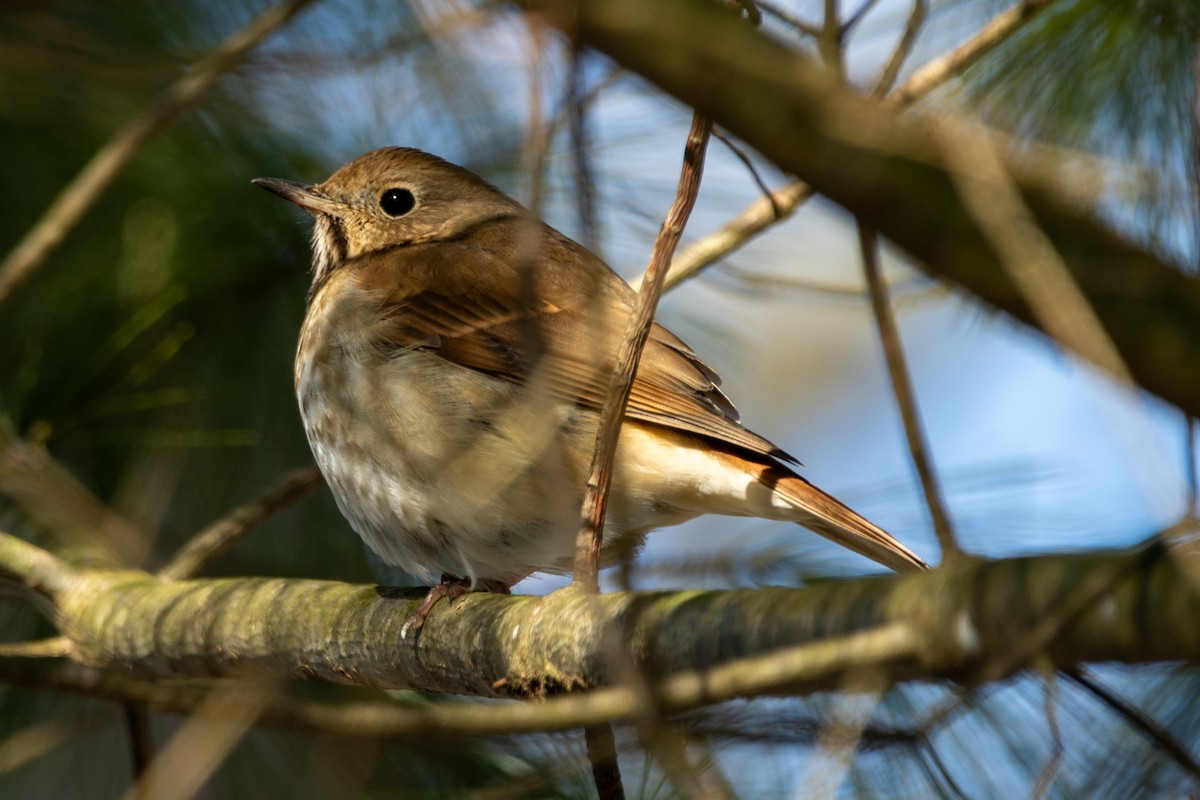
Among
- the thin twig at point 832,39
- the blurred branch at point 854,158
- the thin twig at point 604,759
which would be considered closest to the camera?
the blurred branch at point 854,158

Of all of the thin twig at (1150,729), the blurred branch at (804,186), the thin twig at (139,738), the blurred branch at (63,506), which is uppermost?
the blurred branch at (804,186)

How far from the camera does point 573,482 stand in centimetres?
365

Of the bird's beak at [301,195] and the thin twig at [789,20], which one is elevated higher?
the bird's beak at [301,195]

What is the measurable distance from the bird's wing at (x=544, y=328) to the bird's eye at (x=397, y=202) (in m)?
0.22

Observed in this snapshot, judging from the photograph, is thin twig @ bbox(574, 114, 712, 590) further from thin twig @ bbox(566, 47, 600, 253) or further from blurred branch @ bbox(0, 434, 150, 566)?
blurred branch @ bbox(0, 434, 150, 566)

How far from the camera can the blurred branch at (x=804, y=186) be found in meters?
3.19

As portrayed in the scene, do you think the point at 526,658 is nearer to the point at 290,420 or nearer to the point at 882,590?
the point at 882,590

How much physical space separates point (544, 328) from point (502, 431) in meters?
0.34

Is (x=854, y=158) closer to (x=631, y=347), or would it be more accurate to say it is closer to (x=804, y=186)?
(x=631, y=347)

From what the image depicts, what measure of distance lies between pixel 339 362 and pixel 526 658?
164cm

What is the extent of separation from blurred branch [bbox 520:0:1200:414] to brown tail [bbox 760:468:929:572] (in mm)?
1627

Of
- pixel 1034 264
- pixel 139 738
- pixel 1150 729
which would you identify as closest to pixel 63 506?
pixel 139 738

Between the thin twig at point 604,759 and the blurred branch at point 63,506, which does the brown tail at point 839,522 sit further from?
the blurred branch at point 63,506

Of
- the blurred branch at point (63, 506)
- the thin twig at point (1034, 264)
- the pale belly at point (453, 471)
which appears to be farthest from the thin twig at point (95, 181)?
the thin twig at point (1034, 264)
